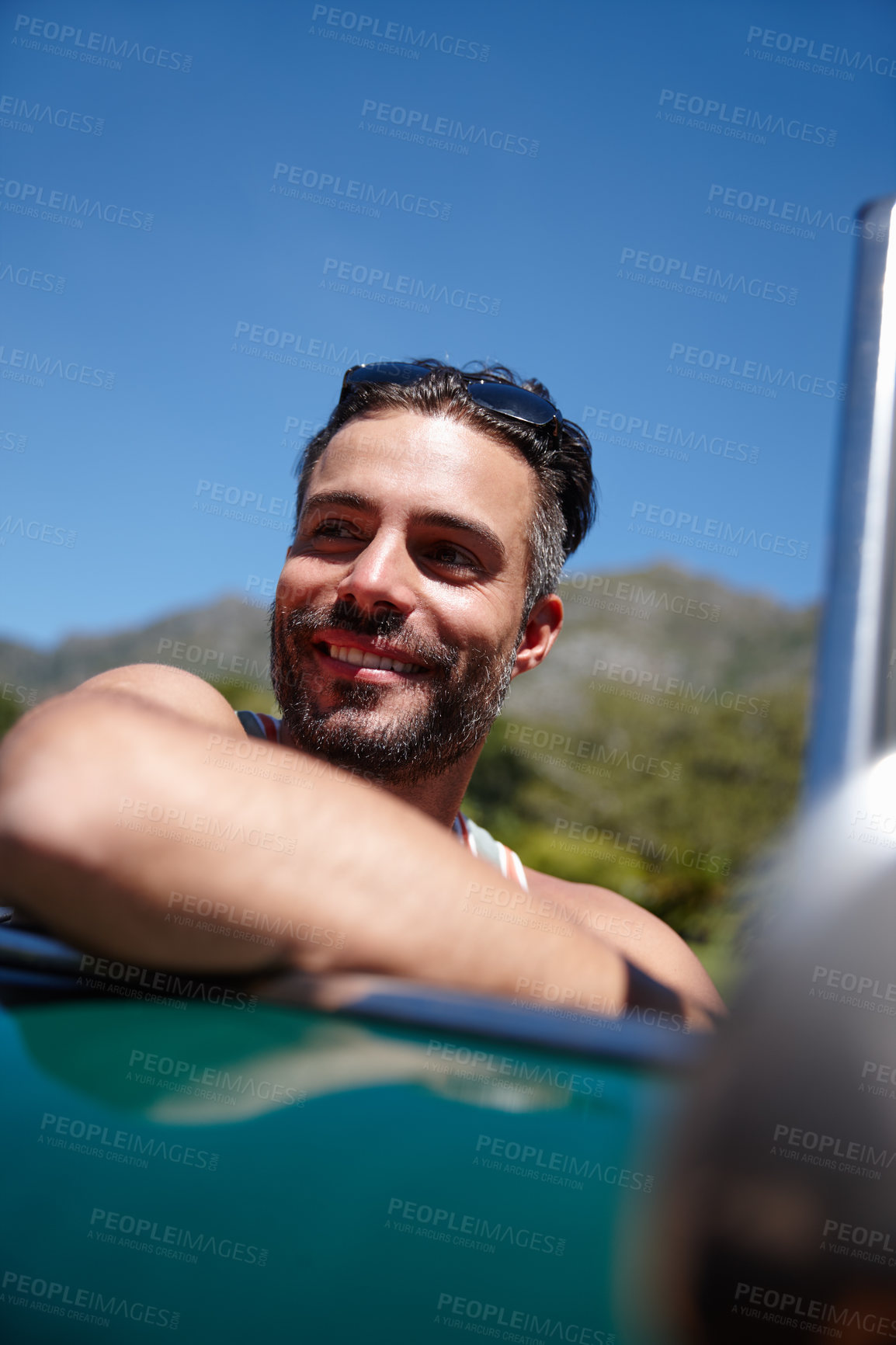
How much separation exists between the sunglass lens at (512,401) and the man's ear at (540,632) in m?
0.47

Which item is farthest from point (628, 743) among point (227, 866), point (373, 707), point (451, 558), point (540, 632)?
point (227, 866)

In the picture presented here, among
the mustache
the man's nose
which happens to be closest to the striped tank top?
the mustache

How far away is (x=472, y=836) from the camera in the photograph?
6.56 ft

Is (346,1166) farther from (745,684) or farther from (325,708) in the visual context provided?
(745,684)

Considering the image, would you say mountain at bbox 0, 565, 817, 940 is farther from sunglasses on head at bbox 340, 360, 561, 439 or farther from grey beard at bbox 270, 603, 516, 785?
sunglasses on head at bbox 340, 360, 561, 439

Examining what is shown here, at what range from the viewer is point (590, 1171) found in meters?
0.52

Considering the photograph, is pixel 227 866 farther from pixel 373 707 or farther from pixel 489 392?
pixel 489 392

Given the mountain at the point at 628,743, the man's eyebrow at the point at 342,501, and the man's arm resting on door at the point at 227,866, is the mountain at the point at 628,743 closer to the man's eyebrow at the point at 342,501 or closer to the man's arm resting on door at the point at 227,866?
the man's arm resting on door at the point at 227,866

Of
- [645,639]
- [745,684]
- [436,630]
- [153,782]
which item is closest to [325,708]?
[436,630]

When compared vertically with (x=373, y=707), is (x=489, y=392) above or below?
above

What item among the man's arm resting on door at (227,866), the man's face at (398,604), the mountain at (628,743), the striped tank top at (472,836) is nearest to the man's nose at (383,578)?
the man's face at (398,604)

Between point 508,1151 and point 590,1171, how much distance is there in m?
0.07

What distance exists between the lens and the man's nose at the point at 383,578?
1590 millimetres

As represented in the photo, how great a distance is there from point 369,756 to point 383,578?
372 millimetres
